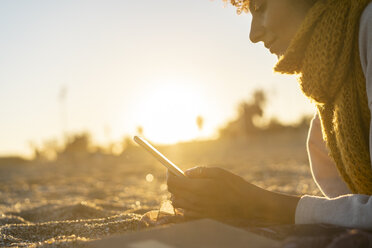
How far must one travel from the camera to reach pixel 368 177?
1437mm

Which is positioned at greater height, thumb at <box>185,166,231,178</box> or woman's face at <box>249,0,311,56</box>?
woman's face at <box>249,0,311,56</box>

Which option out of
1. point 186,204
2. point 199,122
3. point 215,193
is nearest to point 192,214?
point 186,204

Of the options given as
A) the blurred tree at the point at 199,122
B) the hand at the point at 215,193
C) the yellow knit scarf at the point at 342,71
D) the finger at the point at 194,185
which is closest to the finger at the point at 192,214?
the hand at the point at 215,193

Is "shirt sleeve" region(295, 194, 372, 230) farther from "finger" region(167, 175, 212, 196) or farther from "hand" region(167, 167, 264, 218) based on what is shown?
"finger" region(167, 175, 212, 196)

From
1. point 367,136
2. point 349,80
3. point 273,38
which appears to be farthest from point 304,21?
point 367,136

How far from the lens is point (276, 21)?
1.61 m

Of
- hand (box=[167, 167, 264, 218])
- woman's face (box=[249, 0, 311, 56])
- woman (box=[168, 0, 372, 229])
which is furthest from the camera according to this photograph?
woman's face (box=[249, 0, 311, 56])

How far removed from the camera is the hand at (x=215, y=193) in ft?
4.71

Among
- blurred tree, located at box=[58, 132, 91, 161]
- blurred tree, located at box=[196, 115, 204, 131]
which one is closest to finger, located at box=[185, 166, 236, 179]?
blurred tree, located at box=[196, 115, 204, 131]

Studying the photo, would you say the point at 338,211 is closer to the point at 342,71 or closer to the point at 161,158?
the point at 342,71

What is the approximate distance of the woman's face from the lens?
1572 millimetres

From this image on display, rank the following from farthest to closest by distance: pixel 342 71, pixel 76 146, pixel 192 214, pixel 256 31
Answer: pixel 76 146 < pixel 256 31 < pixel 192 214 < pixel 342 71

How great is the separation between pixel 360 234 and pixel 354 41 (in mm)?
750

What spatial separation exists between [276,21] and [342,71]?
40 centimetres
